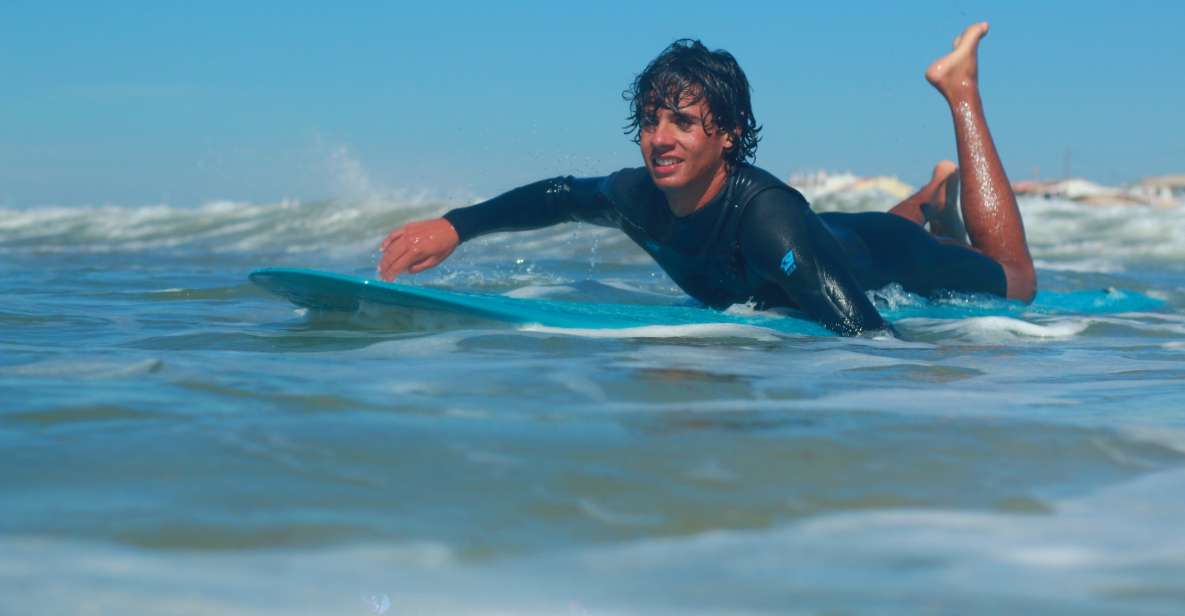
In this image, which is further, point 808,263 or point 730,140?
point 730,140

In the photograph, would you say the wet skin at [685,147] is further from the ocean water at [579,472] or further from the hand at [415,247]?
the hand at [415,247]

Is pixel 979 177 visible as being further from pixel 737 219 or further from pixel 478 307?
pixel 478 307

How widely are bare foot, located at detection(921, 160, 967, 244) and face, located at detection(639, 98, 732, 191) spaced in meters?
1.89

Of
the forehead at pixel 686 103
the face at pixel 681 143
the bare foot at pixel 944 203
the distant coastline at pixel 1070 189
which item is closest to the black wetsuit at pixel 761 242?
the face at pixel 681 143

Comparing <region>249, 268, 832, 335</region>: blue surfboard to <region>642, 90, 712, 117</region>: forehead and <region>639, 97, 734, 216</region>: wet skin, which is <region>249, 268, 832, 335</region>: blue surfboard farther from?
<region>642, 90, 712, 117</region>: forehead

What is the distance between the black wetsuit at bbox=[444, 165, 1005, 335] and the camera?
11.6 ft

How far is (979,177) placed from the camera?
4.87 m

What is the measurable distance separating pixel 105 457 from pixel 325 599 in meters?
0.71

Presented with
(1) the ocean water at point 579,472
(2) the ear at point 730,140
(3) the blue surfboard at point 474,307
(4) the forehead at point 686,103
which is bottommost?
(1) the ocean water at point 579,472

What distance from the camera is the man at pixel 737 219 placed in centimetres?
358

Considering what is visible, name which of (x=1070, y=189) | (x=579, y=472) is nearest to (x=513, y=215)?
(x=579, y=472)

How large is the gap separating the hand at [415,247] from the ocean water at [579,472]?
33 cm

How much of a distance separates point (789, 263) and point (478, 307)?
889 mm

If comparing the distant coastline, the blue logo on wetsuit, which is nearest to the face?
the blue logo on wetsuit
